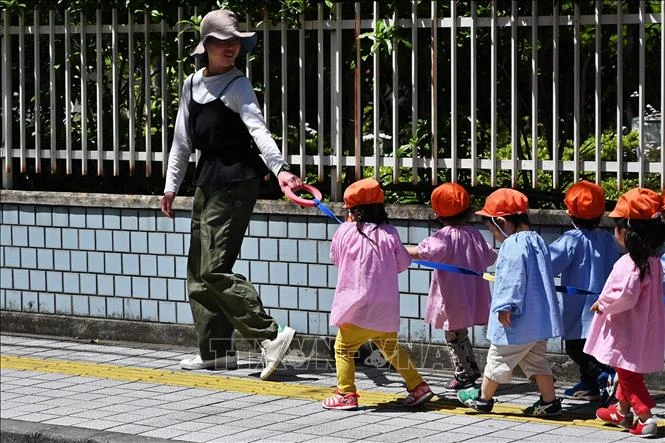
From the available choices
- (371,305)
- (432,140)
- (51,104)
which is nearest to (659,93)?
(432,140)

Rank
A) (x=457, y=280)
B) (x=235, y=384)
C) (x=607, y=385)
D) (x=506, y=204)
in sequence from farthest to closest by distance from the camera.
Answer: (x=235, y=384)
(x=457, y=280)
(x=607, y=385)
(x=506, y=204)

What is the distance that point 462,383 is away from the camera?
27.2 ft

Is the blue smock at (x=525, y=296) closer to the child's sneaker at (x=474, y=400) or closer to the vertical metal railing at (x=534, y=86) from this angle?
the child's sneaker at (x=474, y=400)

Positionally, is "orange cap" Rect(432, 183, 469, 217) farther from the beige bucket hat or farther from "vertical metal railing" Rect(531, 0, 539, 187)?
the beige bucket hat

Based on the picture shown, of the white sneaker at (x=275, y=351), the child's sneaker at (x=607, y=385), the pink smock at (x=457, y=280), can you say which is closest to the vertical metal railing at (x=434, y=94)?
the pink smock at (x=457, y=280)

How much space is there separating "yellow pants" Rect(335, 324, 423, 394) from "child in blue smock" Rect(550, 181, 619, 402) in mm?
850

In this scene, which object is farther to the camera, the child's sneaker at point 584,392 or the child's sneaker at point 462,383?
the child's sneaker at point 462,383

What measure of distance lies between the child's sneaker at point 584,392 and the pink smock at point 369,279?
41.0 inches

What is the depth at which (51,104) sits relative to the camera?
34.1 ft

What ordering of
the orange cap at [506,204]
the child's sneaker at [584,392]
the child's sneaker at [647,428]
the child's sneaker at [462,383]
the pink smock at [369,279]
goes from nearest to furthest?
the child's sneaker at [647,428] < the orange cap at [506,204] < the pink smock at [369,279] < the child's sneaker at [584,392] < the child's sneaker at [462,383]

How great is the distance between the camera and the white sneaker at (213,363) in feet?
29.6

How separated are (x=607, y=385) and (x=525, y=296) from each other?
2.84 feet

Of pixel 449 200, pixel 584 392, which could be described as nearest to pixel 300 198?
pixel 449 200

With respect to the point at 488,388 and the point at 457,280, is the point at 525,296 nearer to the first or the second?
the point at 488,388
